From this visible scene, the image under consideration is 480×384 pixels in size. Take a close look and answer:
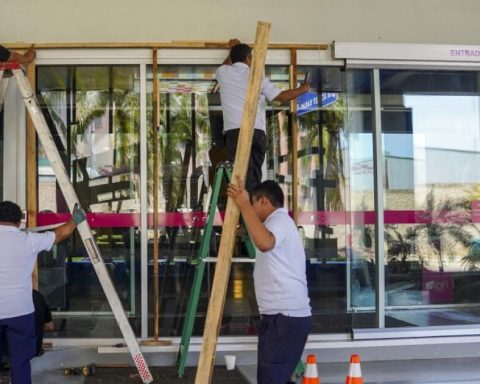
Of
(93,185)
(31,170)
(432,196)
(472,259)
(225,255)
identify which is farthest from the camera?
(472,259)

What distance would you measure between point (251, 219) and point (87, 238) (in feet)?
5.41

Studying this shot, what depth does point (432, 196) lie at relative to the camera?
6.27 metres

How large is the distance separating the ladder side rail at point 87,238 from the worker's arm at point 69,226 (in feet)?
0.21

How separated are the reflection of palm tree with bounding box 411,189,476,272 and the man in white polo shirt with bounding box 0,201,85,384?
3769 mm

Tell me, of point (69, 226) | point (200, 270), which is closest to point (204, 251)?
point (200, 270)

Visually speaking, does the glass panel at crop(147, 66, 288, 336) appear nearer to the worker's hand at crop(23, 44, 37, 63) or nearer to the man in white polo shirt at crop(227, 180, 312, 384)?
the worker's hand at crop(23, 44, 37, 63)

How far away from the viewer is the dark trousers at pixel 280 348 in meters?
3.50

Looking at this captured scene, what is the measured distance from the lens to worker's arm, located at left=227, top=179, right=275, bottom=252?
320 centimetres

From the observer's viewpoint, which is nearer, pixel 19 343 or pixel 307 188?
pixel 19 343

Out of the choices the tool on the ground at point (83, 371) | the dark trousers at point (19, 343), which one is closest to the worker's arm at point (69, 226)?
the dark trousers at point (19, 343)

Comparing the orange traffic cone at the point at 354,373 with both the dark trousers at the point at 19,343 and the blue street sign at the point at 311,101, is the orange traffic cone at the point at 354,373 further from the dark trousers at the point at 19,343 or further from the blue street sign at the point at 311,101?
the blue street sign at the point at 311,101

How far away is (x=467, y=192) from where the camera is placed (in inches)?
249

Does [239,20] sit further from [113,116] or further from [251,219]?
[251,219]

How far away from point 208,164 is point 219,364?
1920mm
